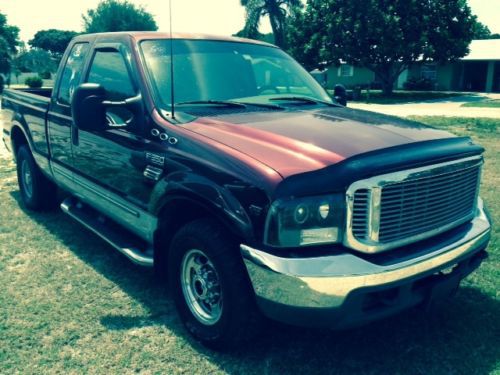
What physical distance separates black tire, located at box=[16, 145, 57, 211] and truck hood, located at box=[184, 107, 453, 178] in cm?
319

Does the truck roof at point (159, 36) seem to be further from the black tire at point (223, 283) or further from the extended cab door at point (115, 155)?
the black tire at point (223, 283)

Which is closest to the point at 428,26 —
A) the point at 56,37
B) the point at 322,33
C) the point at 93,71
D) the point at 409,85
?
the point at 322,33

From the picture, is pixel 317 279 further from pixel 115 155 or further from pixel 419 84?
pixel 419 84

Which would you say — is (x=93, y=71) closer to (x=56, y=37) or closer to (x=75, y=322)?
(x=75, y=322)

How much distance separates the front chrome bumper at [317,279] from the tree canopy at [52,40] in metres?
103

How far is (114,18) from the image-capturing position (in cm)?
5928

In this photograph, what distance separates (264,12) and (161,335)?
3700cm

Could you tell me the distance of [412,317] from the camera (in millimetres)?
→ 3609

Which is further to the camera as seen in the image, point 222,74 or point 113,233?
point 113,233

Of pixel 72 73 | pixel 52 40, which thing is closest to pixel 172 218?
pixel 72 73

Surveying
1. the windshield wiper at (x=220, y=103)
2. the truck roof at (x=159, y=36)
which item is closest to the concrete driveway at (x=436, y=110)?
the truck roof at (x=159, y=36)

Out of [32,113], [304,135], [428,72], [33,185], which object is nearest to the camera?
[304,135]

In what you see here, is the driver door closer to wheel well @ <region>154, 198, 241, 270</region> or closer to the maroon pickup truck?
the maroon pickup truck

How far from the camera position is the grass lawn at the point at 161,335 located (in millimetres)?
3045
